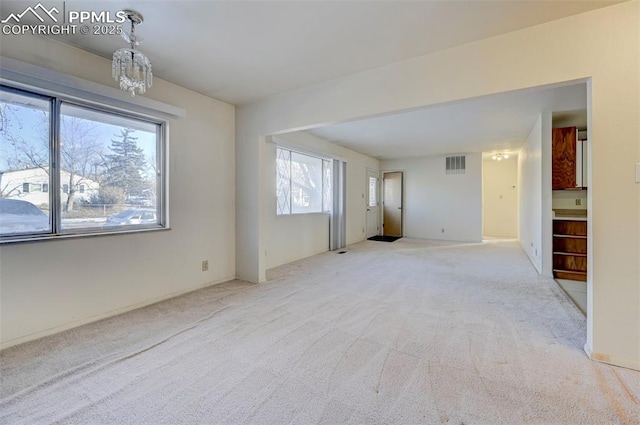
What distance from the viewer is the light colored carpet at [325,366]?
1.42 m

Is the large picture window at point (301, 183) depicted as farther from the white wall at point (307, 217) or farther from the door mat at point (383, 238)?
the door mat at point (383, 238)

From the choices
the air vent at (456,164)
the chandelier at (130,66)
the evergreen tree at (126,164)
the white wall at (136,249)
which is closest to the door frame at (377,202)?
the air vent at (456,164)

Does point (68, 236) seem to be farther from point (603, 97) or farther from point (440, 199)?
point (440, 199)

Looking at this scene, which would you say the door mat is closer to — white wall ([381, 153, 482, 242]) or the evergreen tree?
white wall ([381, 153, 482, 242])

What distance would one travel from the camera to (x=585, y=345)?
2.01 m

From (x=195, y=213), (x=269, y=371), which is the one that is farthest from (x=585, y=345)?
(x=195, y=213)

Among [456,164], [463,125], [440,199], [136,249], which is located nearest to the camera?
[136,249]

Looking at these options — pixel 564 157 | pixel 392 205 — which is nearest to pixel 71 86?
pixel 564 157

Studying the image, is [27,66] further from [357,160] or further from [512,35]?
[357,160]

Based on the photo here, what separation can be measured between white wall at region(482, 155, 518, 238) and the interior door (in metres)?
2.61

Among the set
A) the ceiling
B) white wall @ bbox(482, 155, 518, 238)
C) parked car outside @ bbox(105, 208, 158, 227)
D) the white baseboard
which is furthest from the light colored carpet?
white wall @ bbox(482, 155, 518, 238)

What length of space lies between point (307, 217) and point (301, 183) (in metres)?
0.66

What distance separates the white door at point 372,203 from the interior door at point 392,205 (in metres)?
0.28

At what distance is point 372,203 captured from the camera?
316 inches
